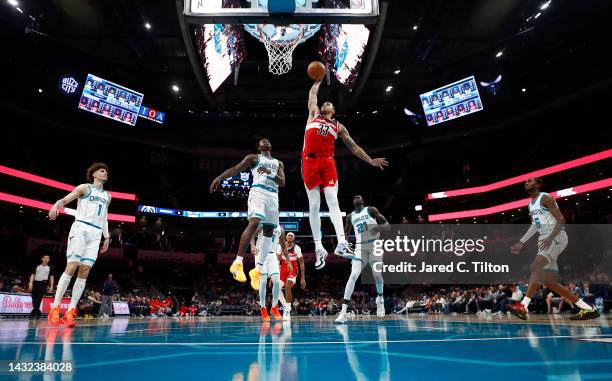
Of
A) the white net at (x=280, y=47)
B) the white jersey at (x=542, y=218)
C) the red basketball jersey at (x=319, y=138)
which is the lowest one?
the white jersey at (x=542, y=218)

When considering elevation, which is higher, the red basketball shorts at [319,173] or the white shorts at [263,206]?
the red basketball shorts at [319,173]

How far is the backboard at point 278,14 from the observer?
7.84 m

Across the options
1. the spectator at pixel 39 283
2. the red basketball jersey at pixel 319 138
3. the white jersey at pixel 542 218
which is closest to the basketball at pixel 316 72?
the red basketball jersey at pixel 319 138

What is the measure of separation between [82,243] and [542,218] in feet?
23.0

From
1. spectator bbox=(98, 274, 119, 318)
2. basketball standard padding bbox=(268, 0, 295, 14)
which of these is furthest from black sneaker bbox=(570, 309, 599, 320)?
spectator bbox=(98, 274, 119, 318)

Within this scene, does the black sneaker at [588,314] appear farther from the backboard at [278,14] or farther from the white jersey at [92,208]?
the white jersey at [92,208]

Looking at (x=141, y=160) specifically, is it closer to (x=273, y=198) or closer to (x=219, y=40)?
(x=219, y=40)

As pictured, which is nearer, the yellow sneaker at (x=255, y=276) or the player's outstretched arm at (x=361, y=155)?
the player's outstretched arm at (x=361, y=155)

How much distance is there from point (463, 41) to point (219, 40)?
1344cm

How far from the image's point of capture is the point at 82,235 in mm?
→ 6281

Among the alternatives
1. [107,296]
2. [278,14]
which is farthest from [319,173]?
[107,296]

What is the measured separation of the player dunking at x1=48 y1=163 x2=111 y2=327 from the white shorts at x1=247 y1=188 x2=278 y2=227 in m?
2.22

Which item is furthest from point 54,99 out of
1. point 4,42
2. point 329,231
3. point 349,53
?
point 329,231

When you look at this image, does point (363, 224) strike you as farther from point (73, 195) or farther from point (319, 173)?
point (73, 195)
